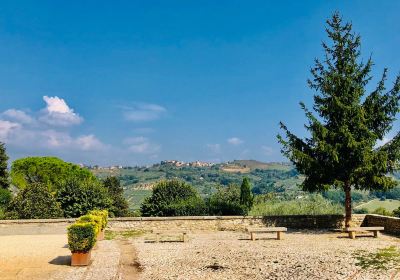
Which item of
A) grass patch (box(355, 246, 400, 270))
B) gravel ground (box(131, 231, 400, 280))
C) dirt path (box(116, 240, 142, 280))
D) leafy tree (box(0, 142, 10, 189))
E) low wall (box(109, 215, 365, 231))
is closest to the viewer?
gravel ground (box(131, 231, 400, 280))

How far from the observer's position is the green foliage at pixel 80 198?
2227 centimetres

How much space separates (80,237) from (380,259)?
893 cm

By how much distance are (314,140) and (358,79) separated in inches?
146

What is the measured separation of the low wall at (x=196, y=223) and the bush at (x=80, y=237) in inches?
350

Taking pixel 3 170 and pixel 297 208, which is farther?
pixel 3 170

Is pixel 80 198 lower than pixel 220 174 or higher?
lower

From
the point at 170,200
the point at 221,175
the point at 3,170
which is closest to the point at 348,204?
the point at 170,200

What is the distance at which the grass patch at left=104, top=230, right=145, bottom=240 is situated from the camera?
18780mm

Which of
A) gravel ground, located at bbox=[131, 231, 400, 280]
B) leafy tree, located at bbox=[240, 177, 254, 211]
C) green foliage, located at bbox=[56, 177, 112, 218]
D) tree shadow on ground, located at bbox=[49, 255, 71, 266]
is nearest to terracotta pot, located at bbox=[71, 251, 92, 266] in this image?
tree shadow on ground, located at bbox=[49, 255, 71, 266]

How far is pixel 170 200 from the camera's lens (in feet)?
79.5

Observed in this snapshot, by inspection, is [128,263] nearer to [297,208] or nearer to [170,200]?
[170,200]

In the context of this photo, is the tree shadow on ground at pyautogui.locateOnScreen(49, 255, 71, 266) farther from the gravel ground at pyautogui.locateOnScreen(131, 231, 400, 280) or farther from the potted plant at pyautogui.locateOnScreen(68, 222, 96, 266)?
the gravel ground at pyautogui.locateOnScreen(131, 231, 400, 280)

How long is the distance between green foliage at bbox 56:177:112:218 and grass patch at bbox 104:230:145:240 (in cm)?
259

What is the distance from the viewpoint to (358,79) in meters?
19.5
